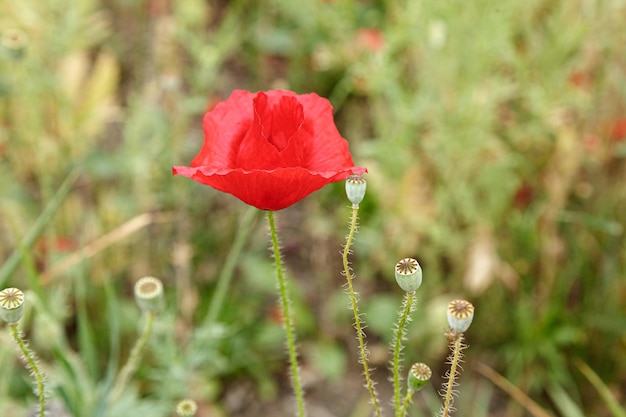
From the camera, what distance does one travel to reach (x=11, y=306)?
0.72 metres

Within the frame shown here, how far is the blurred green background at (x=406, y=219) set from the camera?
1.78 metres

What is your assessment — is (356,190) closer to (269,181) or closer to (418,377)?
(269,181)

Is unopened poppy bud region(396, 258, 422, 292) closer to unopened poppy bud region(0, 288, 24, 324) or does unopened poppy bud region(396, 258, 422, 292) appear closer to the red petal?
the red petal

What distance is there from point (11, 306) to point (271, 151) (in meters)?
0.31

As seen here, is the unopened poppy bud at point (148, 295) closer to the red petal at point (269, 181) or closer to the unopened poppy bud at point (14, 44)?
the red petal at point (269, 181)

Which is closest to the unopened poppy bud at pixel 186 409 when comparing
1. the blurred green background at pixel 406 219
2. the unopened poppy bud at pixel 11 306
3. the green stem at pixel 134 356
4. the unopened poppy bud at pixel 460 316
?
the green stem at pixel 134 356

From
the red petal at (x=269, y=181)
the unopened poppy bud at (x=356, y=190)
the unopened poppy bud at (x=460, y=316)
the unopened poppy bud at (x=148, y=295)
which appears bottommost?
the unopened poppy bud at (x=460, y=316)

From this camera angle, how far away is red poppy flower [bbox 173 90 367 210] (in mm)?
772

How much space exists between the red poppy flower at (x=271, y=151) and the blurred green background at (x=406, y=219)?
0.76m

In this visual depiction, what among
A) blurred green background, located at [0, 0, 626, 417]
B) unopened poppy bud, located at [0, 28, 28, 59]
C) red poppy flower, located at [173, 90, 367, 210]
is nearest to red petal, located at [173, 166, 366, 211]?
red poppy flower, located at [173, 90, 367, 210]

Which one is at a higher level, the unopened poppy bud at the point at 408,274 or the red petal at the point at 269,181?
the red petal at the point at 269,181

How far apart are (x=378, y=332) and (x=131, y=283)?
67cm

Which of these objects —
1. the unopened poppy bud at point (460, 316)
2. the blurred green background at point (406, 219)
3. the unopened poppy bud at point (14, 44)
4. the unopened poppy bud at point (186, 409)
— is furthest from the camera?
the blurred green background at point (406, 219)

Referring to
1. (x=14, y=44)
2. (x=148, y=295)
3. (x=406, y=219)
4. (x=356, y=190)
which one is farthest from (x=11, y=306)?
(x=406, y=219)
